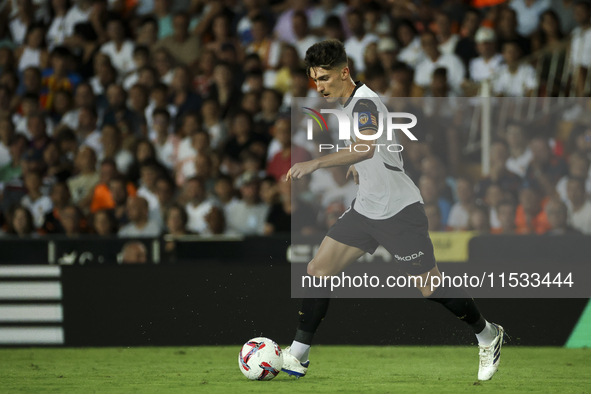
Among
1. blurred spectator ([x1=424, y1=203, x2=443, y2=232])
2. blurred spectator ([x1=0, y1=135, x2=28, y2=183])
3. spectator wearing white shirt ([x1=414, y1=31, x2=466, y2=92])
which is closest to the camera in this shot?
blurred spectator ([x1=424, y1=203, x2=443, y2=232])

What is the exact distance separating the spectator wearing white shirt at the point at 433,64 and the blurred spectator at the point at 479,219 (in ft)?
6.69

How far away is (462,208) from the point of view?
7715mm

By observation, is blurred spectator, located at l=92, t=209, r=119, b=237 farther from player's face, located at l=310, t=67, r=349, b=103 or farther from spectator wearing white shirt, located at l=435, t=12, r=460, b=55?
spectator wearing white shirt, located at l=435, t=12, r=460, b=55

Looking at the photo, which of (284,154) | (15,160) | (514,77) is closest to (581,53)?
(514,77)

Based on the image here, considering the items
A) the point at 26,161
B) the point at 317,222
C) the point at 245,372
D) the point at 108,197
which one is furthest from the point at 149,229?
the point at 245,372

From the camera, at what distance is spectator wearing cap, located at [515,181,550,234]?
757 centimetres

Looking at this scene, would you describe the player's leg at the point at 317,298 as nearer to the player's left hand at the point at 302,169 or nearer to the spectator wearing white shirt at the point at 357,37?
the player's left hand at the point at 302,169

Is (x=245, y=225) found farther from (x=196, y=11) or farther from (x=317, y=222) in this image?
(x=196, y=11)

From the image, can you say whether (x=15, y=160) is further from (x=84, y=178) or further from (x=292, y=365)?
(x=292, y=365)

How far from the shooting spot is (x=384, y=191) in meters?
5.06

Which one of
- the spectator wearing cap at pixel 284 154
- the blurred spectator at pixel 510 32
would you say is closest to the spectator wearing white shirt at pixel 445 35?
the blurred spectator at pixel 510 32

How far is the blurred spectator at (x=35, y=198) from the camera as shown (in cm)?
906

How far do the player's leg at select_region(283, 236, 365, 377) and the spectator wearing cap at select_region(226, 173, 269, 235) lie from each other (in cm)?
288

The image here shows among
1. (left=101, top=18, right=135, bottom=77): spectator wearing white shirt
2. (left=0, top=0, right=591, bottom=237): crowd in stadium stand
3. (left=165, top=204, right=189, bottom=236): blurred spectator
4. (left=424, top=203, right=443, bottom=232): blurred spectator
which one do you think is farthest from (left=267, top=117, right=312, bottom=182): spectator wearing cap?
(left=101, top=18, right=135, bottom=77): spectator wearing white shirt
